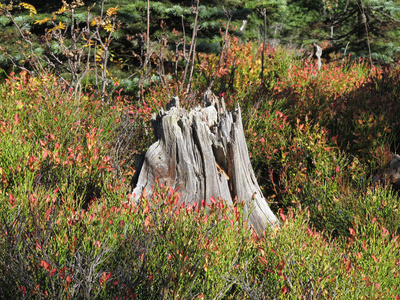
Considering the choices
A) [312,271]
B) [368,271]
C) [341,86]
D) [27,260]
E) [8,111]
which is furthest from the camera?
[341,86]

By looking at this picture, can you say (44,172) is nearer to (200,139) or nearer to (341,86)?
(200,139)

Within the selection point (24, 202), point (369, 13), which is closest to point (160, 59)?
point (24, 202)

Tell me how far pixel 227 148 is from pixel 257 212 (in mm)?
714

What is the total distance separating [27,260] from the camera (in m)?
2.17

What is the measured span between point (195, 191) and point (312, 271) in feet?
4.55

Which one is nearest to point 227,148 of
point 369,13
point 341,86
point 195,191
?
point 195,191

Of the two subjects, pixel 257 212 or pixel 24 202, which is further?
pixel 257 212

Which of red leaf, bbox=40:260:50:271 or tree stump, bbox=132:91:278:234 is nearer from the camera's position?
red leaf, bbox=40:260:50:271

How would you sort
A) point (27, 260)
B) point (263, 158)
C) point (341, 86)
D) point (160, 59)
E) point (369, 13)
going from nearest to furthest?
point (27, 260)
point (263, 158)
point (160, 59)
point (341, 86)
point (369, 13)

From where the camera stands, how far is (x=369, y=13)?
1074 cm

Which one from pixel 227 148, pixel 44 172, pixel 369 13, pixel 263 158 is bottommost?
pixel 263 158

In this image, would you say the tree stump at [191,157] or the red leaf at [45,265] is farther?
the tree stump at [191,157]

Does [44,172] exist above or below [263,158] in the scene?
above

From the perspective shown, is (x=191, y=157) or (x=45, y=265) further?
(x=191, y=157)
